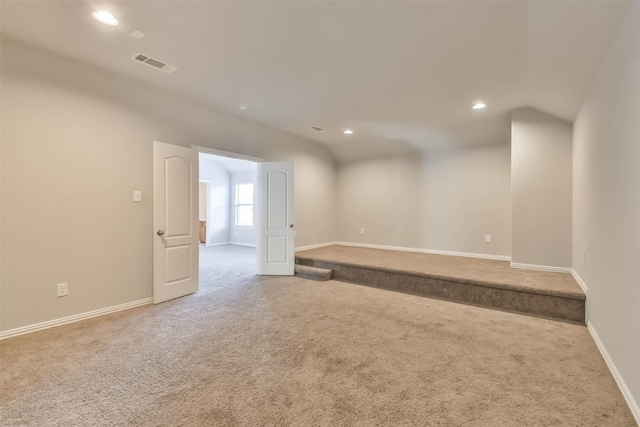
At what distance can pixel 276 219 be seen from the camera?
484 cm

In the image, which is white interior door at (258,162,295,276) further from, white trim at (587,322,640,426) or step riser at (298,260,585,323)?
white trim at (587,322,640,426)

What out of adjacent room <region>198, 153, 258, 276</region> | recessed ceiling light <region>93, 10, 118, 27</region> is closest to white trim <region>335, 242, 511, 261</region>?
adjacent room <region>198, 153, 258, 276</region>

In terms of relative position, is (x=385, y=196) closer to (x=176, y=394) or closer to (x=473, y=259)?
(x=473, y=259)

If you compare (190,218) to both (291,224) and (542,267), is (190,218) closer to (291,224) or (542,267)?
(291,224)

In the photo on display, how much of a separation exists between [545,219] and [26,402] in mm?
5528

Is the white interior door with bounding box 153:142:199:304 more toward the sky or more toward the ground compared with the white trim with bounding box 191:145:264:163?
more toward the ground

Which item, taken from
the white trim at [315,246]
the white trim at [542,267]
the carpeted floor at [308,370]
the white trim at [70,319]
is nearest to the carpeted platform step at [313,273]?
the white trim at [315,246]

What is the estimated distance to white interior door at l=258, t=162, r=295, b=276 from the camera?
4.82 m

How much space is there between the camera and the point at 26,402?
169 centimetres

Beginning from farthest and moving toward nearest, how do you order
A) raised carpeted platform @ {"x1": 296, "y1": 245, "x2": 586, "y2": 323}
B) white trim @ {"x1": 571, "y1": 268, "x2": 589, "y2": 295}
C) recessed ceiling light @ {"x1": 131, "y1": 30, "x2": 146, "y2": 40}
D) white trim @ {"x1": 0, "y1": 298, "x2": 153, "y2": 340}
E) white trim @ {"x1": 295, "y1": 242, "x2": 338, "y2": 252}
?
1. white trim @ {"x1": 295, "y1": 242, "x2": 338, "y2": 252}
2. raised carpeted platform @ {"x1": 296, "y1": 245, "x2": 586, "y2": 323}
3. white trim @ {"x1": 571, "y1": 268, "x2": 589, "y2": 295}
4. white trim @ {"x1": 0, "y1": 298, "x2": 153, "y2": 340}
5. recessed ceiling light @ {"x1": 131, "y1": 30, "x2": 146, "y2": 40}

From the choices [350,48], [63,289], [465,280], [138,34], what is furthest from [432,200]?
[63,289]

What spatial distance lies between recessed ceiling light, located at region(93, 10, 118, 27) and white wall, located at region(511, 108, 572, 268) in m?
4.77

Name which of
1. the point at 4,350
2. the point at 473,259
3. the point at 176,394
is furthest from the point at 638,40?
the point at 4,350

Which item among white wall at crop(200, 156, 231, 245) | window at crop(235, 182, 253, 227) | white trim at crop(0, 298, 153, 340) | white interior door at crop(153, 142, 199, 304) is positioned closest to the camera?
white trim at crop(0, 298, 153, 340)
